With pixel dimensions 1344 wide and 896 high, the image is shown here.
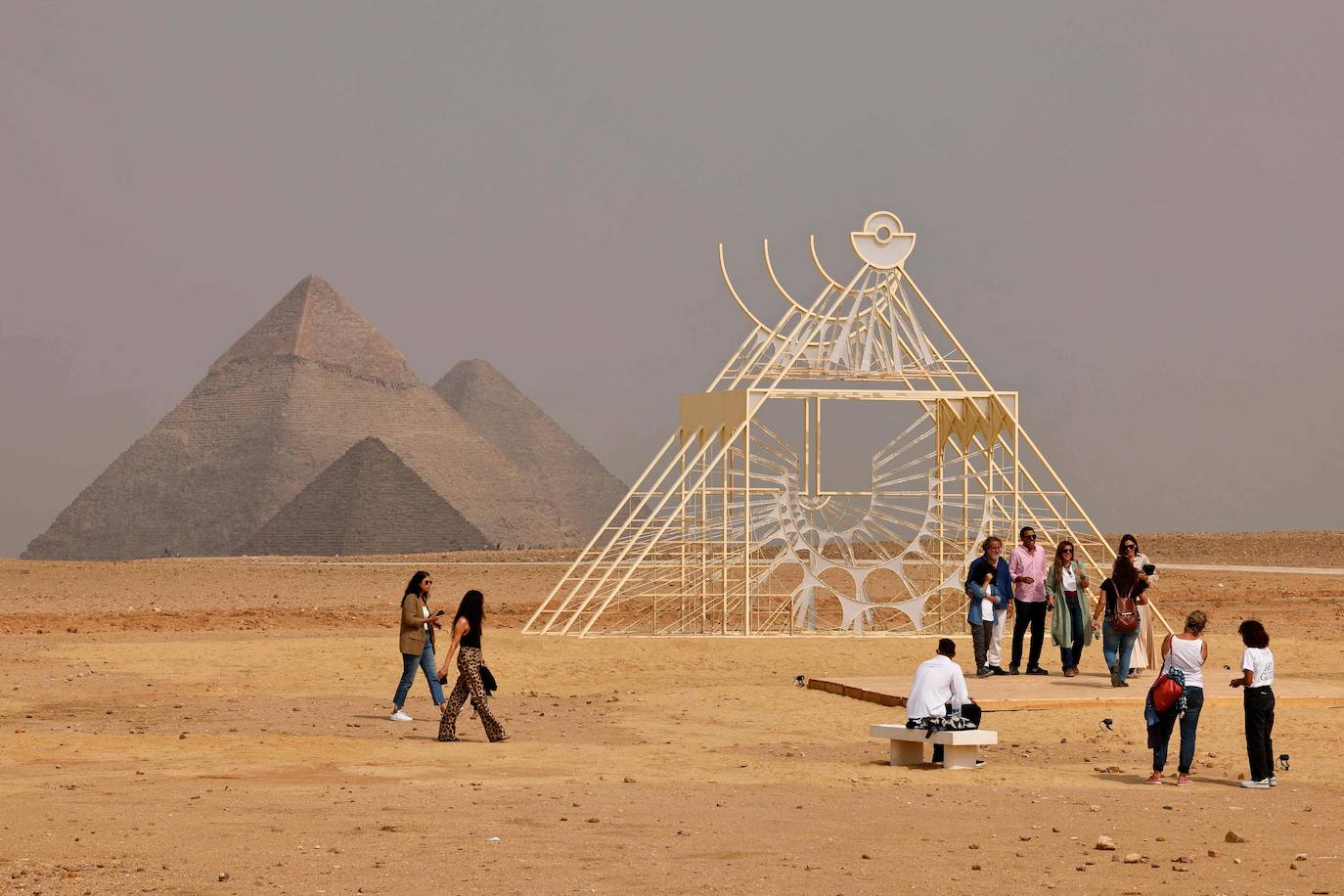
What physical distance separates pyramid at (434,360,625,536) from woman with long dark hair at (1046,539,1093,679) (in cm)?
12943

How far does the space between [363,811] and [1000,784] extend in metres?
4.26

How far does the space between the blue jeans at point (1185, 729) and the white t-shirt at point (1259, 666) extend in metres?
0.39

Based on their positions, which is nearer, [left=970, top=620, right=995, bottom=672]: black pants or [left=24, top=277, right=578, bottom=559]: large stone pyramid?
[left=970, top=620, right=995, bottom=672]: black pants

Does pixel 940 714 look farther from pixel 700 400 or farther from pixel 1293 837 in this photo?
pixel 700 400

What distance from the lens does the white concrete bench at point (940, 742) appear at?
1326cm

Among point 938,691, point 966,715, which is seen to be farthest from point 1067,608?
point 938,691

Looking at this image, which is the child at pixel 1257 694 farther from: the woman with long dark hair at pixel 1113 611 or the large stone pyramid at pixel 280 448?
the large stone pyramid at pixel 280 448

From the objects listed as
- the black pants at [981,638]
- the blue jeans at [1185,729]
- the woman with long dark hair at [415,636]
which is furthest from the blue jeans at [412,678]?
the blue jeans at [1185,729]

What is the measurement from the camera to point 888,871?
31.4ft

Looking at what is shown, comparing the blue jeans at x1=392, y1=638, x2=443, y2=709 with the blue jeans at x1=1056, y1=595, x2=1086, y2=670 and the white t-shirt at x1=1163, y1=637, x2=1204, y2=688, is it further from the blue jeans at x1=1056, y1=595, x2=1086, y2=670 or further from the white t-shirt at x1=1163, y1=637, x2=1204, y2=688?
the white t-shirt at x1=1163, y1=637, x2=1204, y2=688

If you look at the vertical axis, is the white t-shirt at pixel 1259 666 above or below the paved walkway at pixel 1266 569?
below

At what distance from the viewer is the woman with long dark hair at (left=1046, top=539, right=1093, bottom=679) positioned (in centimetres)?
1789

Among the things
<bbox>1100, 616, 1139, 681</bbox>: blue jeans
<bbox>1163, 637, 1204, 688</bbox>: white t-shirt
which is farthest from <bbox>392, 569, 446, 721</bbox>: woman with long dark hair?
<bbox>1163, 637, 1204, 688</bbox>: white t-shirt

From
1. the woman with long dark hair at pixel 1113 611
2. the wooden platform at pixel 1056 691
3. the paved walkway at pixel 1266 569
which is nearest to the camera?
the woman with long dark hair at pixel 1113 611
